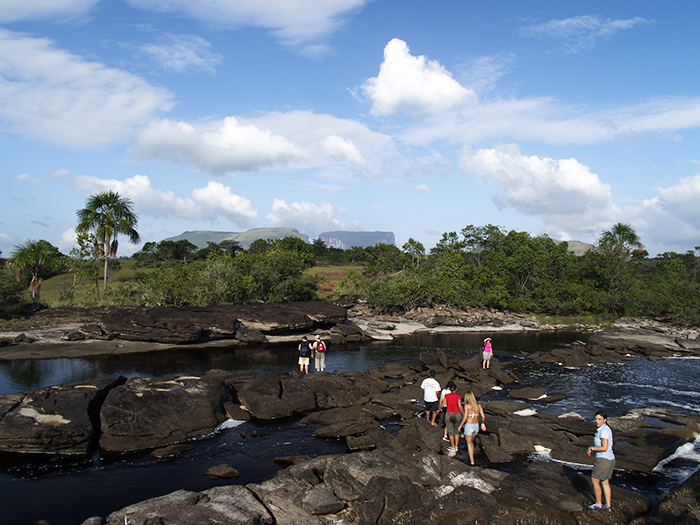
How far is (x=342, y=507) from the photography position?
39.8 ft

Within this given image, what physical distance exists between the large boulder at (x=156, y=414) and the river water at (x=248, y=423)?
76cm

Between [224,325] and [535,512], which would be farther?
[224,325]

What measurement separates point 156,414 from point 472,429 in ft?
43.2

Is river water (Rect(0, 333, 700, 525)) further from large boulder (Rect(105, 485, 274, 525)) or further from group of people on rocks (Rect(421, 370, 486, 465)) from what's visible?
group of people on rocks (Rect(421, 370, 486, 465))

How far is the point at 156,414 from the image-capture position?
59.3ft

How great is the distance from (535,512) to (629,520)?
2619 millimetres

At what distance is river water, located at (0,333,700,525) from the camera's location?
13438 millimetres

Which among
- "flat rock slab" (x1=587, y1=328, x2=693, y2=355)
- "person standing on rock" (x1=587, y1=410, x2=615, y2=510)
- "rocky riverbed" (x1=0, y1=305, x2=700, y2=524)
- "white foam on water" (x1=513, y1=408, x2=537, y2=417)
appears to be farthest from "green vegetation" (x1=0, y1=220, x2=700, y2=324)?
"person standing on rock" (x1=587, y1=410, x2=615, y2=510)

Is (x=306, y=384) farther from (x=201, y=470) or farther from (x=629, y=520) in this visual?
(x=629, y=520)

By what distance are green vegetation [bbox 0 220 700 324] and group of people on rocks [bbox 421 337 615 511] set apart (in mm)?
36985

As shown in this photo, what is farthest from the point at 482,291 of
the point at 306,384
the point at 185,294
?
the point at 306,384

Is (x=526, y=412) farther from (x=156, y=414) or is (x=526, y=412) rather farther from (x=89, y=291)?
(x=89, y=291)

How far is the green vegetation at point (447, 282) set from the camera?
5122cm

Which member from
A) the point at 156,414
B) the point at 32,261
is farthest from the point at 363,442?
the point at 32,261
